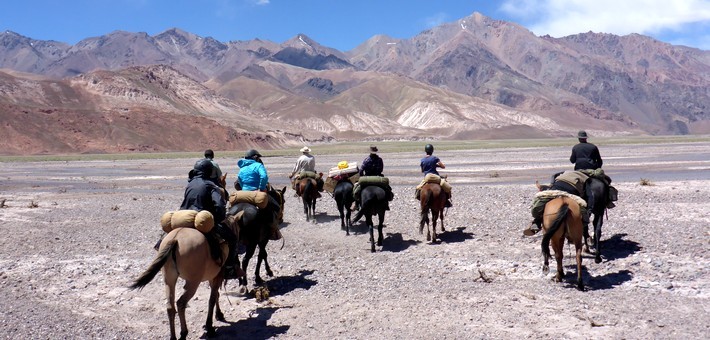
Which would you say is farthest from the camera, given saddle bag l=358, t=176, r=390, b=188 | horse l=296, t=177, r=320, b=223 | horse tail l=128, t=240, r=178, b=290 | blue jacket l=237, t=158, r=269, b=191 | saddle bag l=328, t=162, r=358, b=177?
horse l=296, t=177, r=320, b=223

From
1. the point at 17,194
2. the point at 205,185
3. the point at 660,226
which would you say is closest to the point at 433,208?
the point at 660,226

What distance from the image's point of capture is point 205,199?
27.9 ft

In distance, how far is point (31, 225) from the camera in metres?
18.4

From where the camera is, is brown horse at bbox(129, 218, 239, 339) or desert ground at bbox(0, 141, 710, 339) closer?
brown horse at bbox(129, 218, 239, 339)

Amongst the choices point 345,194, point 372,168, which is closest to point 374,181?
point 372,168

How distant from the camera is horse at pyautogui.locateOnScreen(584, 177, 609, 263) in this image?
11.5m

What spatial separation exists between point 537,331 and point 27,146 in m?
118

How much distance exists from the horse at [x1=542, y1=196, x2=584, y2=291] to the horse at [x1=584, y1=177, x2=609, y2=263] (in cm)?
165

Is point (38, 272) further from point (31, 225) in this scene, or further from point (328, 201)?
point (328, 201)

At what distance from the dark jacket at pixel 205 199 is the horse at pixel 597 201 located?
7.58m

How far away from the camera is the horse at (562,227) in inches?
385

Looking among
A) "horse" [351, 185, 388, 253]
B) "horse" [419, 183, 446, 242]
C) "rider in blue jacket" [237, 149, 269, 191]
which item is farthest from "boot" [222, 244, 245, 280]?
"horse" [419, 183, 446, 242]

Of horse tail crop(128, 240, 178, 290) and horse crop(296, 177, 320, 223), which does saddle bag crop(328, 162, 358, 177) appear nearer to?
Result: horse crop(296, 177, 320, 223)

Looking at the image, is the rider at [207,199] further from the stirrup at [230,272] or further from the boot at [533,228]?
the boot at [533,228]
